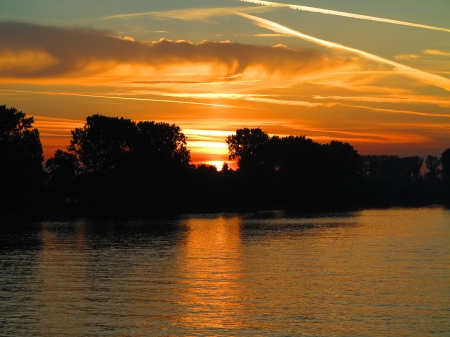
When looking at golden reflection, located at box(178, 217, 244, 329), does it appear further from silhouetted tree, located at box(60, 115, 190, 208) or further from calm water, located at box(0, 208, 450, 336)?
silhouetted tree, located at box(60, 115, 190, 208)

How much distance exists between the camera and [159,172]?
434ft

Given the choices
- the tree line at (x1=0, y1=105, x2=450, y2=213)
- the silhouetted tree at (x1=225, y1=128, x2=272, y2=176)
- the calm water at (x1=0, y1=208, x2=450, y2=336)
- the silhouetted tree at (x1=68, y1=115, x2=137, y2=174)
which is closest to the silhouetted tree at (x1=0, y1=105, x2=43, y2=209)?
the tree line at (x1=0, y1=105, x2=450, y2=213)

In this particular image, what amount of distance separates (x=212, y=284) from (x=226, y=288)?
1.49m

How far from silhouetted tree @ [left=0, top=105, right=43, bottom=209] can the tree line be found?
156mm

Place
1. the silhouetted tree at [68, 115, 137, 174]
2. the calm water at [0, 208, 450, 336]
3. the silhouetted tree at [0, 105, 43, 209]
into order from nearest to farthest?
the calm water at [0, 208, 450, 336] < the silhouetted tree at [0, 105, 43, 209] < the silhouetted tree at [68, 115, 137, 174]

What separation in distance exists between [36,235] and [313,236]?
30467 millimetres

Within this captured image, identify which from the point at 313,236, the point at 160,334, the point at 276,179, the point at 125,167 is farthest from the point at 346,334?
the point at 276,179

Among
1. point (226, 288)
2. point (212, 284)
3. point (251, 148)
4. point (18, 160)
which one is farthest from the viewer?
point (251, 148)

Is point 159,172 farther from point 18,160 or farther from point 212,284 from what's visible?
point 212,284

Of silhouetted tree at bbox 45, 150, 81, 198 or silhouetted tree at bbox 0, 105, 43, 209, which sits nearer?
silhouetted tree at bbox 0, 105, 43, 209

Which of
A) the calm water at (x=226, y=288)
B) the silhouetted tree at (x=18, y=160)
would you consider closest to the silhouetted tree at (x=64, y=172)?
the silhouetted tree at (x=18, y=160)

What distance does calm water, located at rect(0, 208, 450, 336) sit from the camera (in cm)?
2684

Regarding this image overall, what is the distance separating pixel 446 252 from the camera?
175ft

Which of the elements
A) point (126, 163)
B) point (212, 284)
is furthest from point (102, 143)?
point (212, 284)
